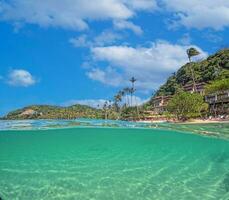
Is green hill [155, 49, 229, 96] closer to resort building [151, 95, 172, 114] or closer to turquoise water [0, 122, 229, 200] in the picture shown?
resort building [151, 95, 172, 114]

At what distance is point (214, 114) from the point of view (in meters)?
64.5

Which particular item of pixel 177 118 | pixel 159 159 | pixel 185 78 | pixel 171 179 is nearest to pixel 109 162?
pixel 159 159

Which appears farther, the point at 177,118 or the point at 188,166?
the point at 177,118

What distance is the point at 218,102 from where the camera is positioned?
66188 millimetres

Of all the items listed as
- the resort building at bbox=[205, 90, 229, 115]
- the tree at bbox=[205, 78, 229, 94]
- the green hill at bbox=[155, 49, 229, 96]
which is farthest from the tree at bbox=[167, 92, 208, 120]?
the green hill at bbox=[155, 49, 229, 96]

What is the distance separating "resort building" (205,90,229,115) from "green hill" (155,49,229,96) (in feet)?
58.0

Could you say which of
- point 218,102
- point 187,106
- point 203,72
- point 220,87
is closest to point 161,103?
point 203,72

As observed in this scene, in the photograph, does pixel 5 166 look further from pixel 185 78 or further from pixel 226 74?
pixel 185 78

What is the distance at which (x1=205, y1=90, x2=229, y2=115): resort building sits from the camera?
63466 millimetres

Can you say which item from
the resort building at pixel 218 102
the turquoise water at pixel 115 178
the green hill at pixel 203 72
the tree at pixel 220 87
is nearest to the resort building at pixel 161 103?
the green hill at pixel 203 72

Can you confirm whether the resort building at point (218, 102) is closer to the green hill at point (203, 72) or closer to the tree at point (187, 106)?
the tree at point (187, 106)

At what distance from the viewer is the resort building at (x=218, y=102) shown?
63.5 metres

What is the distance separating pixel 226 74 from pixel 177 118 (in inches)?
1108

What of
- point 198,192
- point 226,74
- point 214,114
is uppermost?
point 226,74
